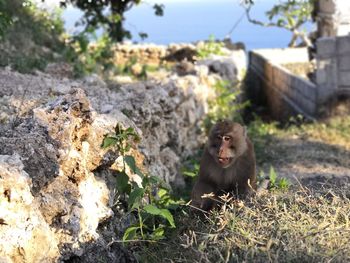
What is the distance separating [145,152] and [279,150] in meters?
4.47

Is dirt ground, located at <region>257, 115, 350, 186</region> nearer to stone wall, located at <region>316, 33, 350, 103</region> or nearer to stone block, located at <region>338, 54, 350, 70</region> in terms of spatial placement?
stone wall, located at <region>316, 33, 350, 103</region>

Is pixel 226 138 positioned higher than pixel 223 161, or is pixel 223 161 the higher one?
pixel 226 138

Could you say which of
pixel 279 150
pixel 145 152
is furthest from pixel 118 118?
pixel 279 150

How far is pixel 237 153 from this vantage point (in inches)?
226

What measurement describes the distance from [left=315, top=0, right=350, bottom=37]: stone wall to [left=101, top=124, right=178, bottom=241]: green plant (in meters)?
10.5

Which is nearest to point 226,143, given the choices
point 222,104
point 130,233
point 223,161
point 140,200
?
point 223,161

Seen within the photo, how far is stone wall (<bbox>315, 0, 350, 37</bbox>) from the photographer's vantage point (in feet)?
50.9

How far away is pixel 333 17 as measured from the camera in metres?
15.5

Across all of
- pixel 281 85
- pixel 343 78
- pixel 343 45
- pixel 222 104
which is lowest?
pixel 281 85

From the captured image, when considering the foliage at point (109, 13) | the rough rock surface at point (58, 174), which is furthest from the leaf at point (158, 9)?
the rough rock surface at point (58, 174)

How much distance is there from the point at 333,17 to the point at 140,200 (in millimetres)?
11450

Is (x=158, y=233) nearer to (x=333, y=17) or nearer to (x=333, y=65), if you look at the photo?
(x=333, y=65)

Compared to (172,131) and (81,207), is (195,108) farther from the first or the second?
(81,207)

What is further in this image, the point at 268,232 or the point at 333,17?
the point at 333,17
